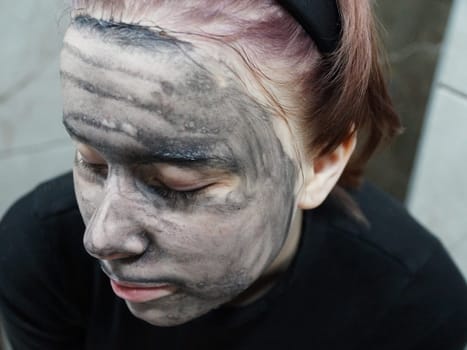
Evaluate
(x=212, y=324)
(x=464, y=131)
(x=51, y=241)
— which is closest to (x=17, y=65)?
(x=51, y=241)

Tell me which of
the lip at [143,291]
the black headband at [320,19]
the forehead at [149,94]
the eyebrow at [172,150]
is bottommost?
the lip at [143,291]

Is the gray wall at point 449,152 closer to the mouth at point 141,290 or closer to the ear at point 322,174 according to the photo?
the ear at point 322,174

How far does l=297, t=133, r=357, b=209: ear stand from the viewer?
61 centimetres

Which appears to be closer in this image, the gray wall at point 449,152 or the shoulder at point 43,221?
the shoulder at point 43,221

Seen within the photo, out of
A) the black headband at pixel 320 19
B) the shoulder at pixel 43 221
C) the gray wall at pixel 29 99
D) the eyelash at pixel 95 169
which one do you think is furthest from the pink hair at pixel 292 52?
the gray wall at pixel 29 99

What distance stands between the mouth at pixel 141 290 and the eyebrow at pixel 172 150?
0.13 metres

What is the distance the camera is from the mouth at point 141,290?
55 centimetres

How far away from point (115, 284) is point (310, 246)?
26 centimetres

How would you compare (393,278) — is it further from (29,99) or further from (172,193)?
(29,99)

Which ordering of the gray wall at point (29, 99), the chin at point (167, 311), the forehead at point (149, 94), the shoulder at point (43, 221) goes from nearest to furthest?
the forehead at point (149, 94)
the chin at point (167, 311)
the shoulder at point (43, 221)
the gray wall at point (29, 99)

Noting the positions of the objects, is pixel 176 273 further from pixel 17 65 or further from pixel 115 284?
pixel 17 65

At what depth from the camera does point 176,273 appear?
54 centimetres

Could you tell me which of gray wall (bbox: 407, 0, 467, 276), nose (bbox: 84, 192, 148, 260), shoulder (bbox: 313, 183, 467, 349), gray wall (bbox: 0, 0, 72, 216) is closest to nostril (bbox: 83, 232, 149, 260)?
nose (bbox: 84, 192, 148, 260)

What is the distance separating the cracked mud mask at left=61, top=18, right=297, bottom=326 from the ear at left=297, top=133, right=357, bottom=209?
0.04 meters
